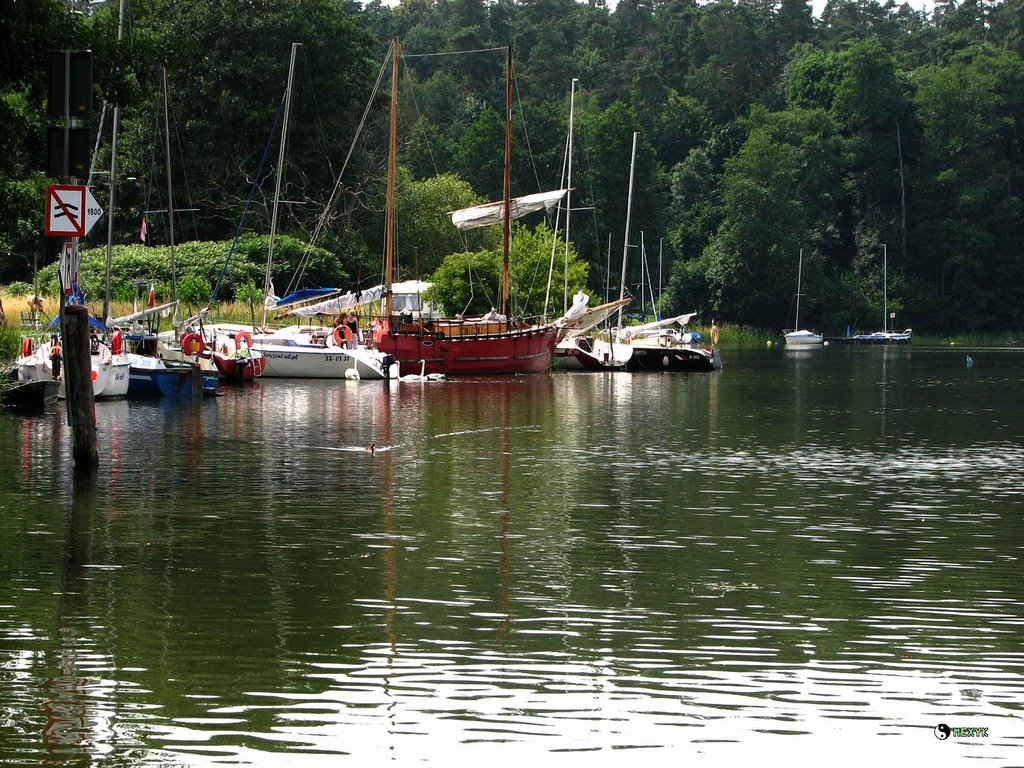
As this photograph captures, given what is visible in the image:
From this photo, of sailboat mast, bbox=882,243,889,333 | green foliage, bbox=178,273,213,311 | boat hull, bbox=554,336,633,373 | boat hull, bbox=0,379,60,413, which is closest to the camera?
boat hull, bbox=0,379,60,413

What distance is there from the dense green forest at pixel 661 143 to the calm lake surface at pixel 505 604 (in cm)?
5088

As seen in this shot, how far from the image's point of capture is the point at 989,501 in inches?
843

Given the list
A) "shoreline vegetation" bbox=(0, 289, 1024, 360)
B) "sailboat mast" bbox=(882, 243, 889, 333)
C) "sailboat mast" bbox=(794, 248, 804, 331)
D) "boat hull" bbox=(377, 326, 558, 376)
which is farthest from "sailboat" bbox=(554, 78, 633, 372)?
"sailboat mast" bbox=(882, 243, 889, 333)

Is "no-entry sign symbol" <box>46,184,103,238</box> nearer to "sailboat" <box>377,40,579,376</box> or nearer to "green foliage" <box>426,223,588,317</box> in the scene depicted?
"sailboat" <box>377,40,579,376</box>

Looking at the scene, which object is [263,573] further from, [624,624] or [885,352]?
[885,352]

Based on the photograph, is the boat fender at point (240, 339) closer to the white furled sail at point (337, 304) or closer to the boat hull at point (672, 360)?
the white furled sail at point (337, 304)

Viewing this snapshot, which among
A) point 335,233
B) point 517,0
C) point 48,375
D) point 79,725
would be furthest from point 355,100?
point 517,0

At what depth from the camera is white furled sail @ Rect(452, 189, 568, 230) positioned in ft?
220

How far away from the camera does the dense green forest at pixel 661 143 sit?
81625mm

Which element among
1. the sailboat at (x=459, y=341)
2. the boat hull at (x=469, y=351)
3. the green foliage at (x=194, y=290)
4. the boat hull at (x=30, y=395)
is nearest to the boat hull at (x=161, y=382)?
the boat hull at (x=30, y=395)

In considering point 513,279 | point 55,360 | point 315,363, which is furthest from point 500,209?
point 55,360

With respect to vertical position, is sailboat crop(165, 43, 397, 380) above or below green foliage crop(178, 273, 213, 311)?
below

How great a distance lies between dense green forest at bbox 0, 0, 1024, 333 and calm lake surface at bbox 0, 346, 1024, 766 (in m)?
50.9

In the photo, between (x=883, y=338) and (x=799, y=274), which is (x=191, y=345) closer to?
(x=799, y=274)
